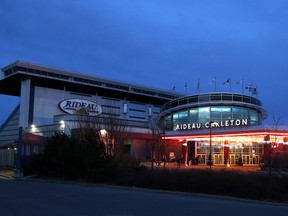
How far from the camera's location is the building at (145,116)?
2235 inches

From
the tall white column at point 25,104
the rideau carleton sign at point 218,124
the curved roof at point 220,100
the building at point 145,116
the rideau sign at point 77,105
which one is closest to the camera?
the building at point 145,116

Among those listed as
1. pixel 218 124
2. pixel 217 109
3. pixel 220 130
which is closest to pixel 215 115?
pixel 217 109

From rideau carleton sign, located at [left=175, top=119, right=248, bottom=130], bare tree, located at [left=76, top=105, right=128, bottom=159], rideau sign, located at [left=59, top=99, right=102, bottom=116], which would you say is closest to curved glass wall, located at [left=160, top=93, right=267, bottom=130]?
rideau carleton sign, located at [left=175, top=119, right=248, bottom=130]

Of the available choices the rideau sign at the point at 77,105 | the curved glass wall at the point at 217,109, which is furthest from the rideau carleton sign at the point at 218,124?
the rideau sign at the point at 77,105

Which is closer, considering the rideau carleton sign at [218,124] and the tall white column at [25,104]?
the rideau carleton sign at [218,124]

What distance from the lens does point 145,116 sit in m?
107

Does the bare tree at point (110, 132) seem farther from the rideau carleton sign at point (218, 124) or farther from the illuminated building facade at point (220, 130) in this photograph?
the rideau carleton sign at point (218, 124)

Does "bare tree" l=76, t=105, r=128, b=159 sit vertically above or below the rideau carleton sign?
below

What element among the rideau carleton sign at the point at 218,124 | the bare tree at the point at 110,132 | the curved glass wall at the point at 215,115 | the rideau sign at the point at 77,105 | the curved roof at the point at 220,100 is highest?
the rideau sign at the point at 77,105

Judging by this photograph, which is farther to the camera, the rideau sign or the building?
the rideau sign

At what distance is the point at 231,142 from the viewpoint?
203 ft

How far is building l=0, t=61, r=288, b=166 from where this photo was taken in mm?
56781

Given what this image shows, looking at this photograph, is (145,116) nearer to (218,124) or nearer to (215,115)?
(215,115)

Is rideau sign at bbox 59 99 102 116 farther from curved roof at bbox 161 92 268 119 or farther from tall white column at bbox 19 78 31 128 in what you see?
curved roof at bbox 161 92 268 119
